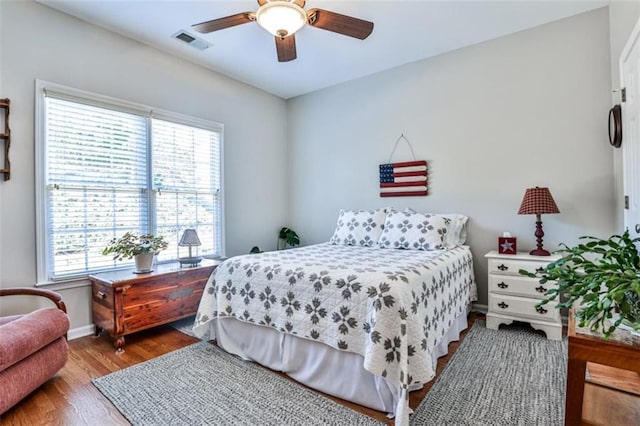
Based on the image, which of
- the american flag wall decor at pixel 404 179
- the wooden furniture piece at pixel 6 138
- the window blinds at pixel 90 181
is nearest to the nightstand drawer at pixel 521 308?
the american flag wall decor at pixel 404 179

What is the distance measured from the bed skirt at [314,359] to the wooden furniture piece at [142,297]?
0.54 meters

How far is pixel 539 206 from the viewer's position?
2756mm

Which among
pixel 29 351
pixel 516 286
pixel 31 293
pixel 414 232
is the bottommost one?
pixel 29 351

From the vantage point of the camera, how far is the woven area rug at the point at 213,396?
1728 mm

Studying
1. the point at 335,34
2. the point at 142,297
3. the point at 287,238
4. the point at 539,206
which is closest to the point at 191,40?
the point at 335,34

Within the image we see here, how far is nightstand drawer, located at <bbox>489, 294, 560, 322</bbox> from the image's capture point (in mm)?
2660

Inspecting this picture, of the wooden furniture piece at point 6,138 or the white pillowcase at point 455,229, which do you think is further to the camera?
the white pillowcase at point 455,229

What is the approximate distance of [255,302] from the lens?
231 centimetres

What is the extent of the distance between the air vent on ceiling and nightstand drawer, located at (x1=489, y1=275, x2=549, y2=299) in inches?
144

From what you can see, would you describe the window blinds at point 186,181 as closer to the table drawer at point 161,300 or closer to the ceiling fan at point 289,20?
the table drawer at point 161,300

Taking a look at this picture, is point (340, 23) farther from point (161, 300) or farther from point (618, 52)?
point (161, 300)

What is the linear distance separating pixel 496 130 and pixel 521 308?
1.75 m

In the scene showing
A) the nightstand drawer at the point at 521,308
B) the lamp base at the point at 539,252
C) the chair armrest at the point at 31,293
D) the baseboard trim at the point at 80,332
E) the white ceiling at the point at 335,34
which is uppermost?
the white ceiling at the point at 335,34

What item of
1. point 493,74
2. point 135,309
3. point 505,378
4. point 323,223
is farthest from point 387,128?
point 135,309
